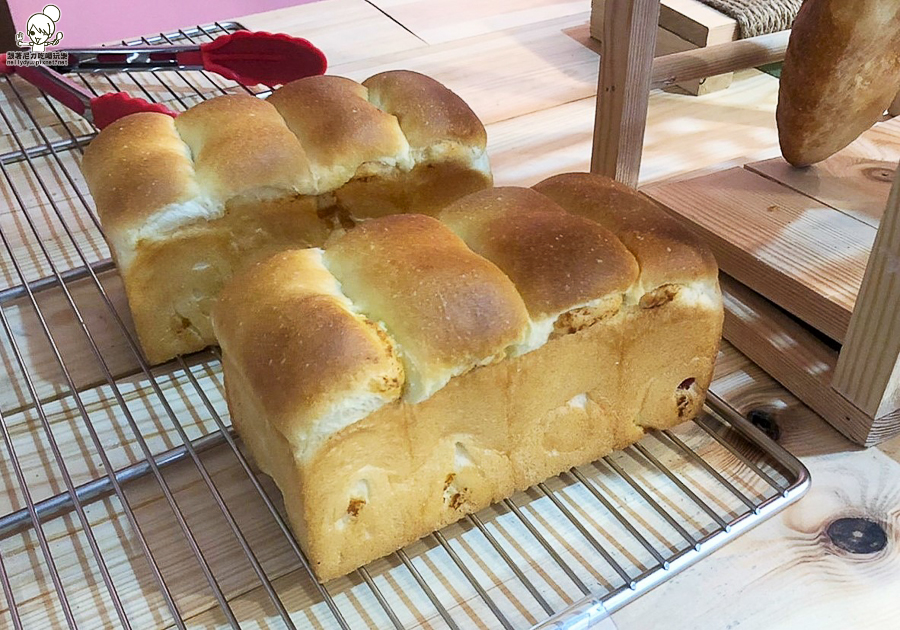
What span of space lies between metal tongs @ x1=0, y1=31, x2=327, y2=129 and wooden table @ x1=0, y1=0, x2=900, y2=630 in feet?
0.52

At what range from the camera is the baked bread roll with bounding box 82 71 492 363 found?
84cm

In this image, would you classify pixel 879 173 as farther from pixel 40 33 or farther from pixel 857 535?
pixel 40 33

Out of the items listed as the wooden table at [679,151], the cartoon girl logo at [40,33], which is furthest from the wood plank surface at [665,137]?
the cartoon girl logo at [40,33]

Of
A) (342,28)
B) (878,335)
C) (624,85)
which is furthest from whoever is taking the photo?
(342,28)

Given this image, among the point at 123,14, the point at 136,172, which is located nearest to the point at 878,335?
→ the point at 136,172

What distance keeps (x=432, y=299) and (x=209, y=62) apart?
85 cm

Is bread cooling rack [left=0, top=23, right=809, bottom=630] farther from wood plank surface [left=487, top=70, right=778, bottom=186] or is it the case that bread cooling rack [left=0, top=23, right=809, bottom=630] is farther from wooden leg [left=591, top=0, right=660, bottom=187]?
wood plank surface [left=487, top=70, right=778, bottom=186]

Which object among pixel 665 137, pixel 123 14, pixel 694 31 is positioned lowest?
pixel 123 14

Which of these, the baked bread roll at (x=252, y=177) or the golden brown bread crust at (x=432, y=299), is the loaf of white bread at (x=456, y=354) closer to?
the golden brown bread crust at (x=432, y=299)

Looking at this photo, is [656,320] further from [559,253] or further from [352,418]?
[352,418]

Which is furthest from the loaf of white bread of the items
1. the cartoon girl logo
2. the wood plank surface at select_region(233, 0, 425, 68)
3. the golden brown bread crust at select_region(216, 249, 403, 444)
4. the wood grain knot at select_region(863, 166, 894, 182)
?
the cartoon girl logo

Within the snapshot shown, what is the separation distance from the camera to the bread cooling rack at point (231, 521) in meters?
0.65

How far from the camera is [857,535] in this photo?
0.71 meters

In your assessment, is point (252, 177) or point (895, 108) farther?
point (895, 108)
